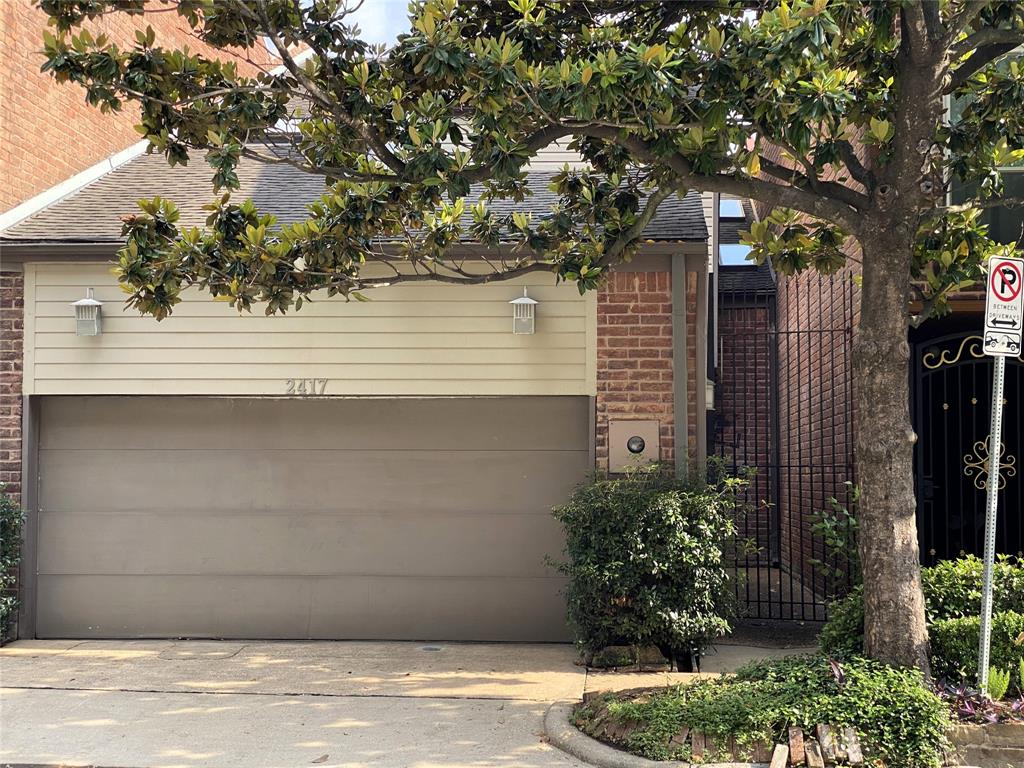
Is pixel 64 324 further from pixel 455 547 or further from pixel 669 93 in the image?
pixel 669 93

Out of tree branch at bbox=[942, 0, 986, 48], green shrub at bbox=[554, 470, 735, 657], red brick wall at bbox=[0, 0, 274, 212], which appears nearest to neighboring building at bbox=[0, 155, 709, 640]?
red brick wall at bbox=[0, 0, 274, 212]

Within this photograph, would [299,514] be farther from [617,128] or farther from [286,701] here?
[617,128]

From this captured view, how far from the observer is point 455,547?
30.5 feet

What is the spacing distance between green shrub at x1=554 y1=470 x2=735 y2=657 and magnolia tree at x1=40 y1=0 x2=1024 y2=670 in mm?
1711

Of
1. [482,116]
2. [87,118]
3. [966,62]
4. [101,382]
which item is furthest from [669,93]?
[87,118]

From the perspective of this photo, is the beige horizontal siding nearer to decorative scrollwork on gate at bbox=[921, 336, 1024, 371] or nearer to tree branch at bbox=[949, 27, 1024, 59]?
decorative scrollwork on gate at bbox=[921, 336, 1024, 371]

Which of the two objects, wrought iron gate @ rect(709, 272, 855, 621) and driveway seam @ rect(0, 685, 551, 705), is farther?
wrought iron gate @ rect(709, 272, 855, 621)

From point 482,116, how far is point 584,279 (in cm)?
134

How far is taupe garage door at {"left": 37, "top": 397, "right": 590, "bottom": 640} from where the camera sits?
927cm

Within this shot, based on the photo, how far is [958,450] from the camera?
29.9ft

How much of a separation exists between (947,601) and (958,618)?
5.7 inches

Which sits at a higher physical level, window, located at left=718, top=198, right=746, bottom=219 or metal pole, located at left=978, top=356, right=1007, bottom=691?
window, located at left=718, top=198, right=746, bottom=219

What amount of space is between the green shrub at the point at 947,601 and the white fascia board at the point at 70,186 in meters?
6.23

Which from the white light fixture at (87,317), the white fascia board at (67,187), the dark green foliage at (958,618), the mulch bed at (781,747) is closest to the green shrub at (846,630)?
the dark green foliage at (958,618)
